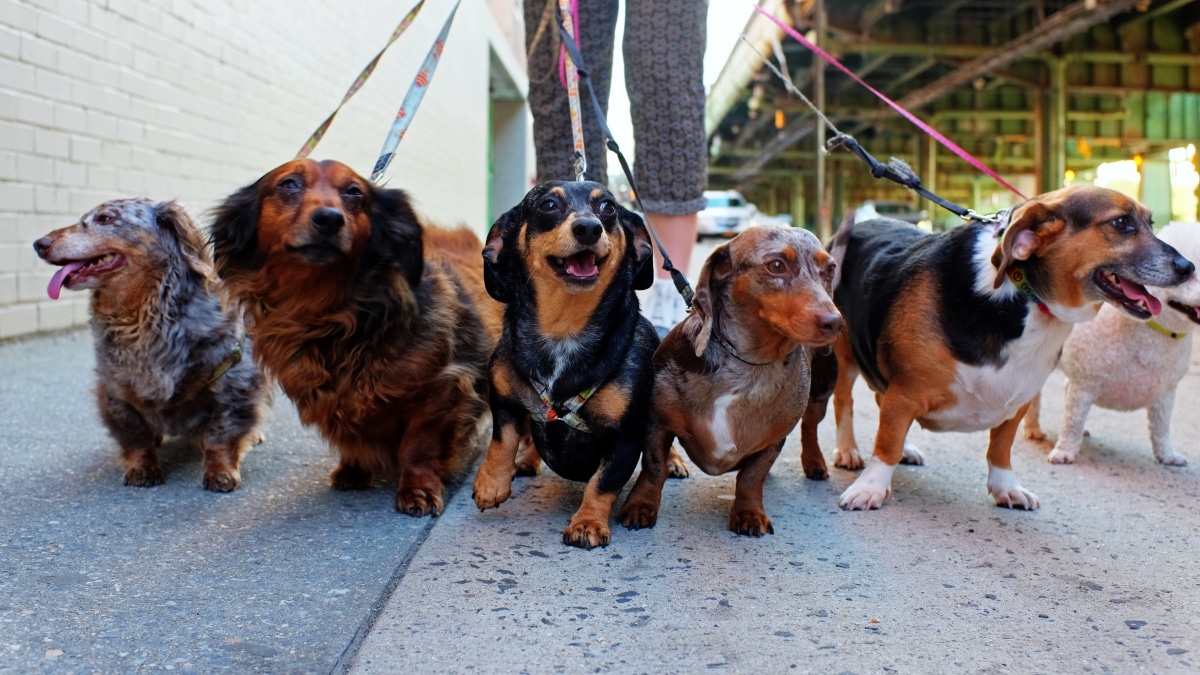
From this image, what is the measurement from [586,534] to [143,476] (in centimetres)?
156

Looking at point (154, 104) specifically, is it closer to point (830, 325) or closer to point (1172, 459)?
point (830, 325)

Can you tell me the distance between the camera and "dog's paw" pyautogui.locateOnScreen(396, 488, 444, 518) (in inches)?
112

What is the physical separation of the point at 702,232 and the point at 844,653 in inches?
1282

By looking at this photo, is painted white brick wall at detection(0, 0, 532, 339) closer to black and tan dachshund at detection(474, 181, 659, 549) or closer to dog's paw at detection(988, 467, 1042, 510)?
black and tan dachshund at detection(474, 181, 659, 549)

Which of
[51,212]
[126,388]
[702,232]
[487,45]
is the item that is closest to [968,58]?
[487,45]

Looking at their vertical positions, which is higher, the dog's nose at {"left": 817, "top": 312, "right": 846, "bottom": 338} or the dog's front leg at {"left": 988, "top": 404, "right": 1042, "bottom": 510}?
the dog's nose at {"left": 817, "top": 312, "right": 846, "bottom": 338}

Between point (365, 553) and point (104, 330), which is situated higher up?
point (104, 330)

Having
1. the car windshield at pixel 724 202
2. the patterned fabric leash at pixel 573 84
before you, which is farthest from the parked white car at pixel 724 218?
the patterned fabric leash at pixel 573 84

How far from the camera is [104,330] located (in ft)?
10.6

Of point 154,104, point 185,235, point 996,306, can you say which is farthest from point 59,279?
point 154,104

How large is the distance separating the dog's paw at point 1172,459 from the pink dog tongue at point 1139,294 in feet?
4.01

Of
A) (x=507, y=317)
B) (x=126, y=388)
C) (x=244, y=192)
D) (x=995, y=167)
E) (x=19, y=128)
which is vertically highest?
(x=995, y=167)

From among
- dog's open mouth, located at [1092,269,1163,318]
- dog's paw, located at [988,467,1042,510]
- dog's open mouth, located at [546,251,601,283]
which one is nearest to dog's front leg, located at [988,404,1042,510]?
dog's paw, located at [988,467,1042,510]

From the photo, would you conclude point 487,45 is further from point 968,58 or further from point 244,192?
point 244,192
